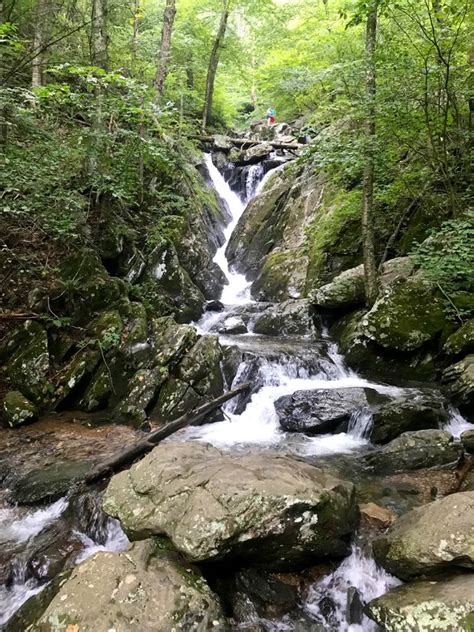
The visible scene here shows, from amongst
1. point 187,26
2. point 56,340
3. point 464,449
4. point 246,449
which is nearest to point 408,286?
point 464,449

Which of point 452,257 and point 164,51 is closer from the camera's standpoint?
point 452,257

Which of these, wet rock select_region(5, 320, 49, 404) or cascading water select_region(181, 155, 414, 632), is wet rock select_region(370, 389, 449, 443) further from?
wet rock select_region(5, 320, 49, 404)

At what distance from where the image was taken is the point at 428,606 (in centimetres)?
281

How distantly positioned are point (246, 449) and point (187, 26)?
72.4ft

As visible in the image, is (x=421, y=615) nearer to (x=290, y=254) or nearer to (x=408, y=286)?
(x=408, y=286)

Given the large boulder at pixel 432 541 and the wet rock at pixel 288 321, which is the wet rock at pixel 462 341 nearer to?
the wet rock at pixel 288 321

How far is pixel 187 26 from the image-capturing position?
20406mm

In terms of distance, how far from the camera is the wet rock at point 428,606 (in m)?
2.67

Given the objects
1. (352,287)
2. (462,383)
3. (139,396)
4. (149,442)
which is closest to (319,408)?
(462,383)

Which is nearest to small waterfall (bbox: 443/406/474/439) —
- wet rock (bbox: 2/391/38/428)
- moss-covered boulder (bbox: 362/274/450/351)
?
moss-covered boulder (bbox: 362/274/450/351)

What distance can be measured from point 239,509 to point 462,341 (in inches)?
234

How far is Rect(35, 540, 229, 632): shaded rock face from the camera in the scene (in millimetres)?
2807

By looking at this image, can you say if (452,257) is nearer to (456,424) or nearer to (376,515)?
(456,424)

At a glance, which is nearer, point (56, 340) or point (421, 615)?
point (421, 615)
